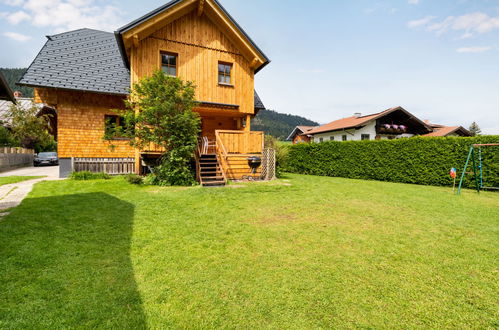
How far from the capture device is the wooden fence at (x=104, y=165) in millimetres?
12555

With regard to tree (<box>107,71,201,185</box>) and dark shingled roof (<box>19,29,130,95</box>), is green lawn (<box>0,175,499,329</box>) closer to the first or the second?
tree (<box>107,71,201,185</box>)

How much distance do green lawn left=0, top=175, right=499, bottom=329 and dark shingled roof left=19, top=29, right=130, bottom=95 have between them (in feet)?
28.0

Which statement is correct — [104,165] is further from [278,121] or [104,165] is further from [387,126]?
[278,121]

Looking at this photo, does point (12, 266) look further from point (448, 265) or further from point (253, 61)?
point (253, 61)

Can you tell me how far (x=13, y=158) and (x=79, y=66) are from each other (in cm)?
1546

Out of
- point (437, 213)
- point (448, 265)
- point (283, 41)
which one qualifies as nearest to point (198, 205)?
point (448, 265)

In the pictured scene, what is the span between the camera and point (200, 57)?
12.9m

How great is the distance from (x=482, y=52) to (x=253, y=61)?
1167cm

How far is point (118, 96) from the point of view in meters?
13.5

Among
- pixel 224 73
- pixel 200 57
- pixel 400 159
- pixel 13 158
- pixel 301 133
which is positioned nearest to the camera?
pixel 200 57

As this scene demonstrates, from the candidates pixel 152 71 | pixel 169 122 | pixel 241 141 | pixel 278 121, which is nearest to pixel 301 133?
pixel 241 141

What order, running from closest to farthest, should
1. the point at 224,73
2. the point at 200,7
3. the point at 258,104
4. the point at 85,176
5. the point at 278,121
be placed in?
the point at 85,176, the point at 200,7, the point at 224,73, the point at 258,104, the point at 278,121

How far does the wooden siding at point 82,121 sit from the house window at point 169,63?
11.4ft

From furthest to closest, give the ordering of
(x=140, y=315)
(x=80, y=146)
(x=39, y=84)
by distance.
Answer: (x=80, y=146) < (x=39, y=84) < (x=140, y=315)
